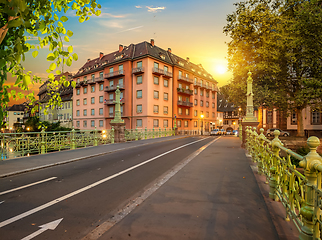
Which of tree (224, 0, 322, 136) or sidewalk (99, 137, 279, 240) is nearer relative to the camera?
sidewalk (99, 137, 279, 240)

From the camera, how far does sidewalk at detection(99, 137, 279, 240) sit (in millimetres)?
3004

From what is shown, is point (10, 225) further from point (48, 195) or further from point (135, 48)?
point (135, 48)

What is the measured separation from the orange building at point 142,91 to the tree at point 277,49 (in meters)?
19.6

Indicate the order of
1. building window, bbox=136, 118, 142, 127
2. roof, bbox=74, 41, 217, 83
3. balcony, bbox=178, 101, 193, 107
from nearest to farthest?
building window, bbox=136, 118, 142, 127
roof, bbox=74, 41, 217, 83
balcony, bbox=178, 101, 193, 107

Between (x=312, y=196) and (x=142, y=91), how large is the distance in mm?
36221

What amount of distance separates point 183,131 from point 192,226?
139 ft

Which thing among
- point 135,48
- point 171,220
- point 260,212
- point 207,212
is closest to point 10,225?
point 171,220

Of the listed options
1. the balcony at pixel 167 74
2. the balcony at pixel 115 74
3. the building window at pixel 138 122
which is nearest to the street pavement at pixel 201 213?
the building window at pixel 138 122

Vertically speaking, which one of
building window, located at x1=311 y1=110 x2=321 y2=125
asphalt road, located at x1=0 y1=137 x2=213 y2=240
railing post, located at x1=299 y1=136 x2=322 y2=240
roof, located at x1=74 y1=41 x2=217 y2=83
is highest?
A: roof, located at x1=74 y1=41 x2=217 y2=83

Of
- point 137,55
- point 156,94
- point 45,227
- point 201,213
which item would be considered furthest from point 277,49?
point 137,55

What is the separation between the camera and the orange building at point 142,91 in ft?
123

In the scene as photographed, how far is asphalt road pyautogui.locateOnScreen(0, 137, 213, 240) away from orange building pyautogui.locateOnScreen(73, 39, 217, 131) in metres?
29.5

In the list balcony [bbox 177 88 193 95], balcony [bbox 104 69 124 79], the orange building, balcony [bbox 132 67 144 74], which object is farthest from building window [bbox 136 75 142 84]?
balcony [bbox 177 88 193 95]

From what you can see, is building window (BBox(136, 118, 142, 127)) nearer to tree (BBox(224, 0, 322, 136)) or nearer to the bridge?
tree (BBox(224, 0, 322, 136))
